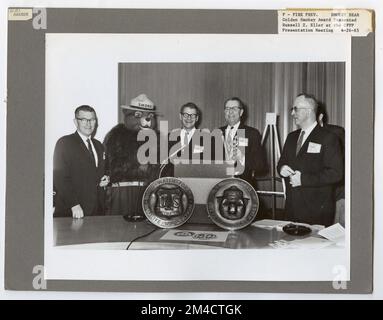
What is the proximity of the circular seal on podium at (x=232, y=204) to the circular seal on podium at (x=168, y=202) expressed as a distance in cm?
5

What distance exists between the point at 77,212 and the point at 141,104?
0.85ft

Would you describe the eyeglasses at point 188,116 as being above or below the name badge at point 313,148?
above

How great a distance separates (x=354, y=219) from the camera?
3.13 ft

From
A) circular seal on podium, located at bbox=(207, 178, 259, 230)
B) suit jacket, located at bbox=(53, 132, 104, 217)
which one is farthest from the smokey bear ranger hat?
circular seal on podium, located at bbox=(207, 178, 259, 230)

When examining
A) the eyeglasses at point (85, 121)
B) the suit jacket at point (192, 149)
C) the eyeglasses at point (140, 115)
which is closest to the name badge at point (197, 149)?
the suit jacket at point (192, 149)

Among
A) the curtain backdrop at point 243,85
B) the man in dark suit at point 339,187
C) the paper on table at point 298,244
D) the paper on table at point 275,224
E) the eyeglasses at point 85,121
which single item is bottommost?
the paper on table at point 298,244

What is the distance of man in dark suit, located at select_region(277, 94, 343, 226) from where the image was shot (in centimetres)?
95

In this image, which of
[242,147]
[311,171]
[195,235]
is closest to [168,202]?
[195,235]

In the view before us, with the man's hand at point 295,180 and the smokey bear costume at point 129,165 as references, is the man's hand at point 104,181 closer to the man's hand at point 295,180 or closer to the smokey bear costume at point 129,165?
the smokey bear costume at point 129,165

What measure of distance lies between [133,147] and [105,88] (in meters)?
0.13

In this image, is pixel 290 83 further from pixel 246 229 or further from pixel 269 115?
pixel 246 229

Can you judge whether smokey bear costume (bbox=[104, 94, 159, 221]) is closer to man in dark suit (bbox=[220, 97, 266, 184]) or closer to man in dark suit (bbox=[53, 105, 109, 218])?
man in dark suit (bbox=[53, 105, 109, 218])

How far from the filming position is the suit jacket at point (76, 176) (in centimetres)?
96
